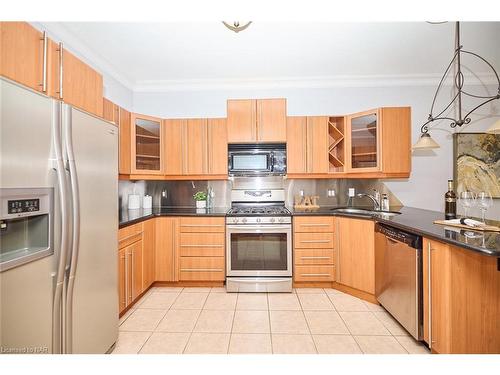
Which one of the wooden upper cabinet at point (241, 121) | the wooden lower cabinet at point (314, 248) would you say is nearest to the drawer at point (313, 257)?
the wooden lower cabinet at point (314, 248)

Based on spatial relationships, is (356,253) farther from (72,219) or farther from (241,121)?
(72,219)

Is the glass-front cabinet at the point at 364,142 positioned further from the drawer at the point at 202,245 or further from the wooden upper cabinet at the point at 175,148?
the wooden upper cabinet at the point at 175,148

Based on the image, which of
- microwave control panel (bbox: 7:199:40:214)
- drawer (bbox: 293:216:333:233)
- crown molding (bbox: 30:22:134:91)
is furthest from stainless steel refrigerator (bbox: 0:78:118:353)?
drawer (bbox: 293:216:333:233)

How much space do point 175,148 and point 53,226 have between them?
214 cm

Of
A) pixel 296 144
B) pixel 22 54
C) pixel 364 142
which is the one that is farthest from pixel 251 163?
pixel 22 54

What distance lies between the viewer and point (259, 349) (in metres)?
Answer: 1.87

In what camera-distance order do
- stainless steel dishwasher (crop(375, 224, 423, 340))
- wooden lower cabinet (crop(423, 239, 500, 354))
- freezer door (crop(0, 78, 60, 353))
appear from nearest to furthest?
1. freezer door (crop(0, 78, 60, 353))
2. wooden lower cabinet (crop(423, 239, 500, 354))
3. stainless steel dishwasher (crop(375, 224, 423, 340))

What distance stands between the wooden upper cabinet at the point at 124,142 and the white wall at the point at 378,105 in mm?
833

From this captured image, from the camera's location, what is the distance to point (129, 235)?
2416 millimetres

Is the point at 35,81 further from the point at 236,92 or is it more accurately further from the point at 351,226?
the point at 351,226

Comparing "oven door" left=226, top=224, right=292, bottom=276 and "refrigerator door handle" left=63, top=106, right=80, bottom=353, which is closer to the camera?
"refrigerator door handle" left=63, top=106, right=80, bottom=353

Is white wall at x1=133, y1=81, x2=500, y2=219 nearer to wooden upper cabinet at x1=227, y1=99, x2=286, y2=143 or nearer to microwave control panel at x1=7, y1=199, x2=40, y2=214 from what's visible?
wooden upper cabinet at x1=227, y1=99, x2=286, y2=143

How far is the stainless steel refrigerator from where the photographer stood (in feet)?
3.59

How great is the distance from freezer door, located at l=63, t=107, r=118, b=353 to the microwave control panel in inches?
10.1
